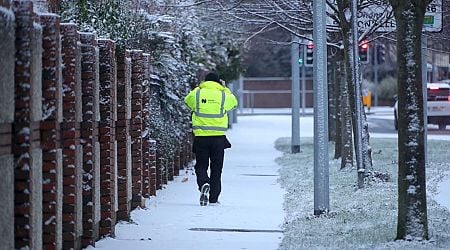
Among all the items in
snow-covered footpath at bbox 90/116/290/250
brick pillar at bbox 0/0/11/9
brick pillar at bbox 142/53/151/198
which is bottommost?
snow-covered footpath at bbox 90/116/290/250

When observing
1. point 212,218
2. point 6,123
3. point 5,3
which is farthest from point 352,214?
point 5,3

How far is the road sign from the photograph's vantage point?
18.2 m

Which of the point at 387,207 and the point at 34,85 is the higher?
the point at 34,85

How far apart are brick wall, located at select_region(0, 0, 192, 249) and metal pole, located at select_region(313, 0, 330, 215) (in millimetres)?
2227

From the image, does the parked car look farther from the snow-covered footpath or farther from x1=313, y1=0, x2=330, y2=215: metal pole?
x1=313, y1=0, x2=330, y2=215: metal pole

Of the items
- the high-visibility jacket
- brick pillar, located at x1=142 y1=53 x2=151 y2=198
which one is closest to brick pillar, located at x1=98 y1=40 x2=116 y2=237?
brick pillar, located at x1=142 y1=53 x2=151 y2=198

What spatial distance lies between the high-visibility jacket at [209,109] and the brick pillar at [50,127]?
19.6 ft

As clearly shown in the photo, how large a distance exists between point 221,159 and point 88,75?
4689 mm

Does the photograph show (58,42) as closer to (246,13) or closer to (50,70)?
(50,70)

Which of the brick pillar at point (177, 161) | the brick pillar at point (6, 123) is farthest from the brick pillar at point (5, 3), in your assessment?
the brick pillar at point (177, 161)

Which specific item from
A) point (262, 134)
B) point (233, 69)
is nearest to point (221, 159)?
point (233, 69)

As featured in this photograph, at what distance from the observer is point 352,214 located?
13.2m

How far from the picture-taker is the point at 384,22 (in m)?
18.3

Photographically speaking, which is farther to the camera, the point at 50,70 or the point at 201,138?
the point at 201,138
